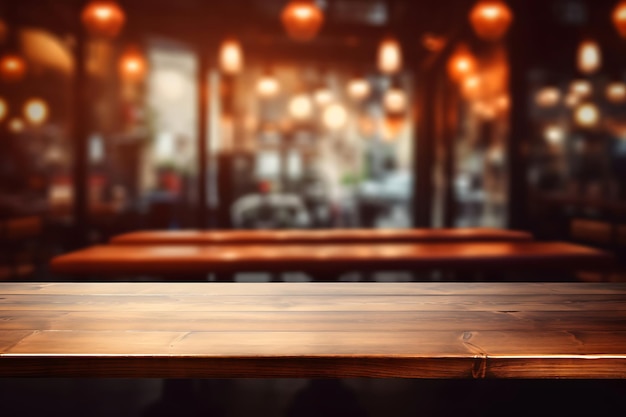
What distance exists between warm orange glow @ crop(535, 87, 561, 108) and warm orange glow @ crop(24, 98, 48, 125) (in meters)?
8.62

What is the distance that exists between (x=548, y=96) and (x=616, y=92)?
38.7 inches

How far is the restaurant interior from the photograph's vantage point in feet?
8.30

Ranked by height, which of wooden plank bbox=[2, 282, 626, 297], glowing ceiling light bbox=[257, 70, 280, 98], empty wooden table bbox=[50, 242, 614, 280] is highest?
glowing ceiling light bbox=[257, 70, 280, 98]

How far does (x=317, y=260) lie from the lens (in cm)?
253

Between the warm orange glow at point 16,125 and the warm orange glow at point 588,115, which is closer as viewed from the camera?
the warm orange glow at point 588,115

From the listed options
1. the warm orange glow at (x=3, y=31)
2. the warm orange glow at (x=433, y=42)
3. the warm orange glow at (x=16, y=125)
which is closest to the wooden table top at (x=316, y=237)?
the warm orange glow at (x=433, y=42)

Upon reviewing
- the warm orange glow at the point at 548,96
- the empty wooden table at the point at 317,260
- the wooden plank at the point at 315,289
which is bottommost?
the empty wooden table at the point at 317,260

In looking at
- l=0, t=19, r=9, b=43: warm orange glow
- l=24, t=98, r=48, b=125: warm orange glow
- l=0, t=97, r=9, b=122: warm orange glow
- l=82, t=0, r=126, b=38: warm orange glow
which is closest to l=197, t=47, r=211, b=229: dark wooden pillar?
l=82, t=0, r=126, b=38: warm orange glow

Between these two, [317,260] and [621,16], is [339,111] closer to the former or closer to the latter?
[621,16]

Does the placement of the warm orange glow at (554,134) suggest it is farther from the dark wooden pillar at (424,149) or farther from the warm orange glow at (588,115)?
the dark wooden pillar at (424,149)

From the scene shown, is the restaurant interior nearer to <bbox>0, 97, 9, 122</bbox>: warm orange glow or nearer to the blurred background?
the blurred background

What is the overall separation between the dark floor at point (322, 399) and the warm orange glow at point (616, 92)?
6.49m

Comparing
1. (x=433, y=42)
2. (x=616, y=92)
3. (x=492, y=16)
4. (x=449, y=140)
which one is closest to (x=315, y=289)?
(x=492, y=16)

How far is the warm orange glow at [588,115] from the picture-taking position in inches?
320
